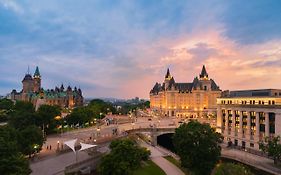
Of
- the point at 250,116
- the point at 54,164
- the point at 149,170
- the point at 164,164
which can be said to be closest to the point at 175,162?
the point at 164,164

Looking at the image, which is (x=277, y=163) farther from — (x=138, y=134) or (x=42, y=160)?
(x=42, y=160)

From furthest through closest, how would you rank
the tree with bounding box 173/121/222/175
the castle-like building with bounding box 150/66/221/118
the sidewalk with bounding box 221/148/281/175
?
1. the castle-like building with bounding box 150/66/221/118
2. the sidewalk with bounding box 221/148/281/175
3. the tree with bounding box 173/121/222/175

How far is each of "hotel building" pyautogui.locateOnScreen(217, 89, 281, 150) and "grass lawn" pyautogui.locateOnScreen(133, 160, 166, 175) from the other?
41546 mm

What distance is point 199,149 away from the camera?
2283 inches

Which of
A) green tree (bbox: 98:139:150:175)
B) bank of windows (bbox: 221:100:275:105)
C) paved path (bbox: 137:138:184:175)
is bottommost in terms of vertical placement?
paved path (bbox: 137:138:184:175)

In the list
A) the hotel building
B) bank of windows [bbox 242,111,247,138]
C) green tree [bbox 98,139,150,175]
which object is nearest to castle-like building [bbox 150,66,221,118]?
the hotel building

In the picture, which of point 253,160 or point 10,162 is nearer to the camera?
point 10,162

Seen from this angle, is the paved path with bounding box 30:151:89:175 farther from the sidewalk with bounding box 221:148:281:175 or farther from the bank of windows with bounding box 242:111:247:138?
the bank of windows with bounding box 242:111:247:138

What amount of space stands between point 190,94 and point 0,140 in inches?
6323

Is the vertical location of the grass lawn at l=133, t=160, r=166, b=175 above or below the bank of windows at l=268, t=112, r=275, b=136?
below

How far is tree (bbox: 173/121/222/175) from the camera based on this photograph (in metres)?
57.9

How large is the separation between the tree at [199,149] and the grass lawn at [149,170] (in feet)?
20.3

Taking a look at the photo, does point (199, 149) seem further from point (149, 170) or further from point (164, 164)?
point (164, 164)

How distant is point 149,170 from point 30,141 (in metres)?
27.0
